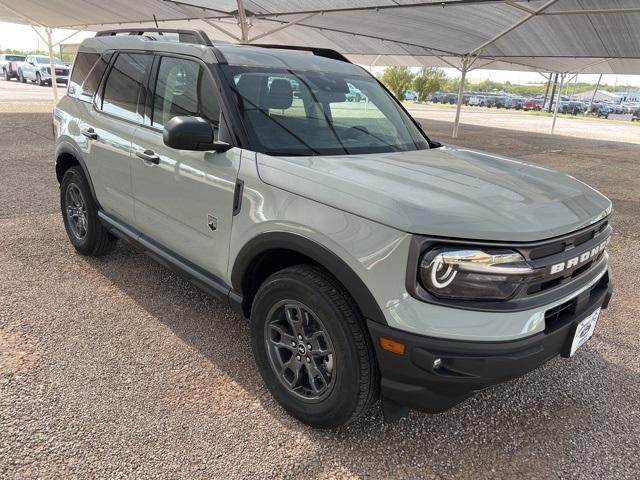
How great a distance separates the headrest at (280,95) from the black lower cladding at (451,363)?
148cm

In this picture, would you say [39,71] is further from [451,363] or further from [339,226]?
[451,363]

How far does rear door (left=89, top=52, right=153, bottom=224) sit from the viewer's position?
3393 mm

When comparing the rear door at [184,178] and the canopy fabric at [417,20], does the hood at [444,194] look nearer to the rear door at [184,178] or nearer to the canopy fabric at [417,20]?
the rear door at [184,178]

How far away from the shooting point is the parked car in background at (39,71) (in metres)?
29.8

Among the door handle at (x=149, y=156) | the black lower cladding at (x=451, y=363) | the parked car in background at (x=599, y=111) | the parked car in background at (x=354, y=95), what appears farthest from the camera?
the parked car in background at (x=599, y=111)

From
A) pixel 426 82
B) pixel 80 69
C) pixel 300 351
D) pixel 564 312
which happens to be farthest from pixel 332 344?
pixel 426 82

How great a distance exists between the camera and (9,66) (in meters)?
33.4

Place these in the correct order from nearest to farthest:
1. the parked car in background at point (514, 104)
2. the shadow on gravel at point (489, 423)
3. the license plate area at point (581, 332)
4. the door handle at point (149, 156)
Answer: the license plate area at point (581, 332) < the shadow on gravel at point (489, 423) < the door handle at point (149, 156) < the parked car in background at point (514, 104)

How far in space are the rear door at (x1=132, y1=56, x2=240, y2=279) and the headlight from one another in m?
1.18

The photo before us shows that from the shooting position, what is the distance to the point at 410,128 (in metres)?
3.48

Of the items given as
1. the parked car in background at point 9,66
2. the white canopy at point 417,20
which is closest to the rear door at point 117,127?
the white canopy at point 417,20

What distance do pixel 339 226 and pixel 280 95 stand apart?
1191 millimetres

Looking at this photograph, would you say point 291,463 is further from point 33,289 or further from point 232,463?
point 33,289

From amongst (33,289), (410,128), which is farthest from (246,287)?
(33,289)
